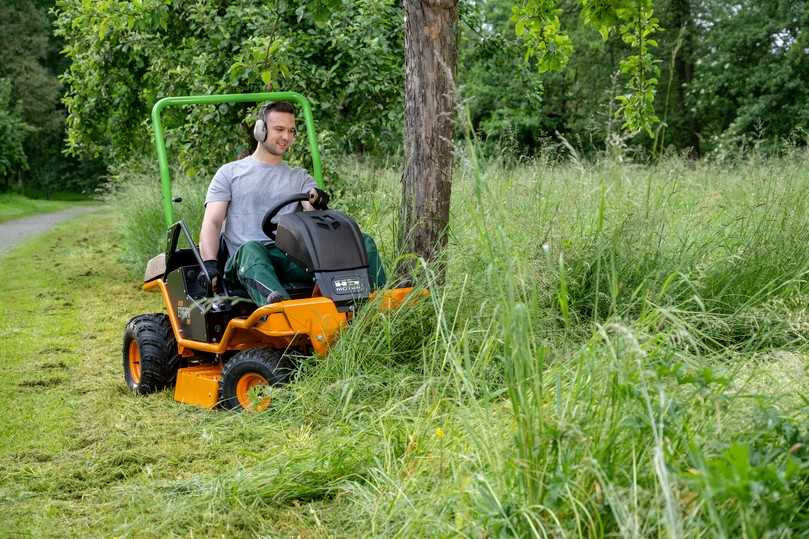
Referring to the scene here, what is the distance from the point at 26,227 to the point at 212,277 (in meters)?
16.5

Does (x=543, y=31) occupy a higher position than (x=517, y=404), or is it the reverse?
(x=543, y=31)

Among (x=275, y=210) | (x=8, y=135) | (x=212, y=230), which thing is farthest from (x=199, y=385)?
(x=8, y=135)

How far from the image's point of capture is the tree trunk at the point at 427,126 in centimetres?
527

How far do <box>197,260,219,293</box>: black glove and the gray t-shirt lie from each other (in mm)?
135

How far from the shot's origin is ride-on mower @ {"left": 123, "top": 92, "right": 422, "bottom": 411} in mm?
4824

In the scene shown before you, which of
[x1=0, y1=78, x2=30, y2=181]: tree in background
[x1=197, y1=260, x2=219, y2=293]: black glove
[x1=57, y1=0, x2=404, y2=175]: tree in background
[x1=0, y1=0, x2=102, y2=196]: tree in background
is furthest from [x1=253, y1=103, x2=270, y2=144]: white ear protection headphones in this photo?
[x1=0, y1=0, x2=102, y2=196]: tree in background

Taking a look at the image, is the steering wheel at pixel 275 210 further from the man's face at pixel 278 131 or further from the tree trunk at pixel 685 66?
the tree trunk at pixel 685 66

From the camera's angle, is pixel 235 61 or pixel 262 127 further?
pixel 235 61

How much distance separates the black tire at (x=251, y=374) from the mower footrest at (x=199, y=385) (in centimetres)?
10

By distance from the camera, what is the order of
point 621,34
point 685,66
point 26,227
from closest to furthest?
1. point 621,34
2. point 26,227
3. point 685,66

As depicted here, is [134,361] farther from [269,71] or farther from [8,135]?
[8,135]

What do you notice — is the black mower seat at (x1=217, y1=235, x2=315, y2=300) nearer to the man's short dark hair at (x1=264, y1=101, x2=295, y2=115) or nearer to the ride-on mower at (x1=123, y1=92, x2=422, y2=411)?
the ride-on mower at (x1=123, y1=92, x2=422, y2=411)

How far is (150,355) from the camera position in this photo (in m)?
5.72

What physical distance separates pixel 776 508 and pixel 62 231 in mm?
18734
